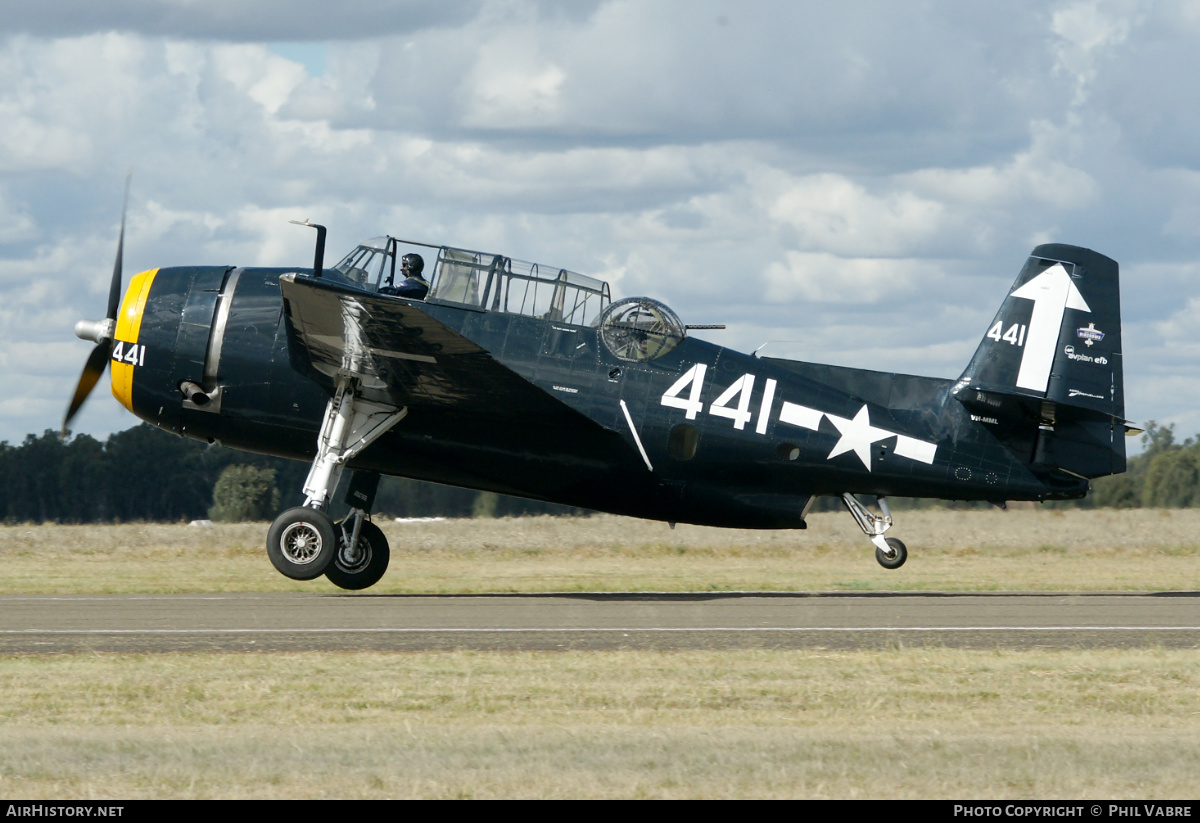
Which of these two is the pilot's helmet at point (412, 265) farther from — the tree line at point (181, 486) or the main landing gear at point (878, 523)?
the tree line at point (181, 486)

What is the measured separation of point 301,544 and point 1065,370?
9530 millimetres

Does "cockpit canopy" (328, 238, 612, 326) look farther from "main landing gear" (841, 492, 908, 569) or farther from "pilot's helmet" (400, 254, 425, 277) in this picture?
"main landing gear" (841, 492, 908, 569)

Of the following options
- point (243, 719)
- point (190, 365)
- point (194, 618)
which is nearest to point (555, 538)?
point (190, 365)

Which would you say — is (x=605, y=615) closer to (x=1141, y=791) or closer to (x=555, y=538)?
(x=1141, y=791)

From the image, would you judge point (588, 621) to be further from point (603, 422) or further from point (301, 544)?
point (301, 544)

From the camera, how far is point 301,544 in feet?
51.4

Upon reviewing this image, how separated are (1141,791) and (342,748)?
4139 mm

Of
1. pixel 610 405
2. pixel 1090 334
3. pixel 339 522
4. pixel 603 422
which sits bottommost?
pixel 339 522

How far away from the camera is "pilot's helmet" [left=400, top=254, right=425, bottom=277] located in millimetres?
16219

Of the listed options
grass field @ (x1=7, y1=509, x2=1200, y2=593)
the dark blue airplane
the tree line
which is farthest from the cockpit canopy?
the tree line

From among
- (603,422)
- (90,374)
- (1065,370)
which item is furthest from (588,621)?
(90,374)

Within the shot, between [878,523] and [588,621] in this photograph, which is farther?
[878,523]

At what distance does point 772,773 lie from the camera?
679cm

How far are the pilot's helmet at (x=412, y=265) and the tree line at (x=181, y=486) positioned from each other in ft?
82.7
